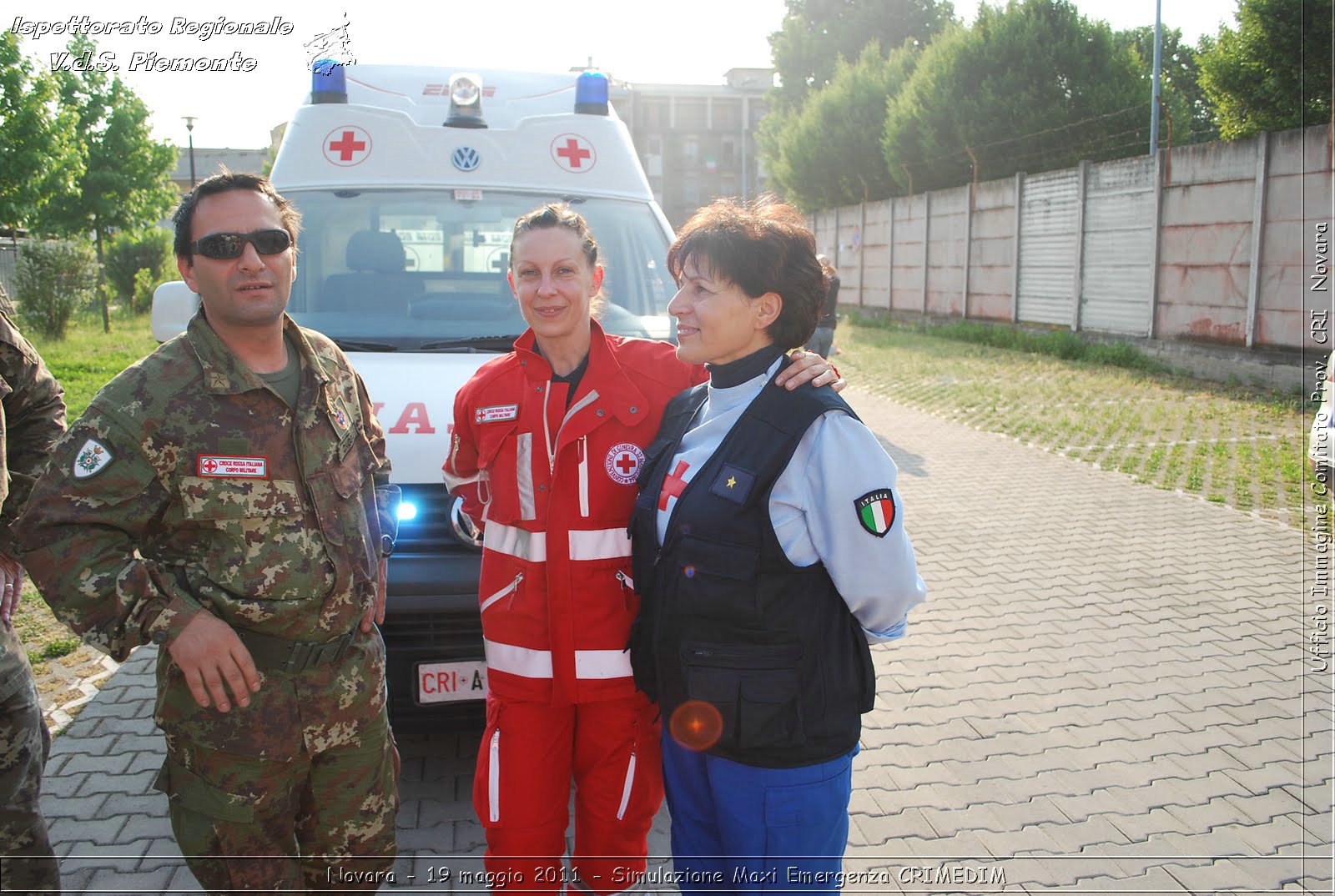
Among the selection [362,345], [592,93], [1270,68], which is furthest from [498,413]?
[1270,68]

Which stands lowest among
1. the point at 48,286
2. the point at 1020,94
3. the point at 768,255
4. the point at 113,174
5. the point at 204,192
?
the point at 768,255

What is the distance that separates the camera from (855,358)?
57.2 ft

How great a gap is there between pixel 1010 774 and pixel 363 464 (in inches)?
106

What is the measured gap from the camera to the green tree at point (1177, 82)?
24.3m

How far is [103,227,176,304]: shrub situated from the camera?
2972 centimetres

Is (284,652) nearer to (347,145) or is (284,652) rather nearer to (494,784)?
(494,784)

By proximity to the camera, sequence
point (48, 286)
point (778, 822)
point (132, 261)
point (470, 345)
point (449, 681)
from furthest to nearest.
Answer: point (132, 261), point (48, 286), point (470, 345), point (449, 681), point (778, 822)

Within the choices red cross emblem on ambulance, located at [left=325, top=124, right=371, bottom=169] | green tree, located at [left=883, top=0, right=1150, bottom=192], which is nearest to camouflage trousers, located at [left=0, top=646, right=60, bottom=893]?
red cross emblem on ambulance, located at [left=325, top=124, right=371, bottom=169]

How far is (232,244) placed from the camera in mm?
2170

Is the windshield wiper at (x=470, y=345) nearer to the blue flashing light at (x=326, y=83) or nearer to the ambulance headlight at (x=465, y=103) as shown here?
the ambulance headlight at (x=465, y=103)

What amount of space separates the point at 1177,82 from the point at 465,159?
38.6 m

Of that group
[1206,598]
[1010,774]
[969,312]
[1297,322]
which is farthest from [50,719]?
[969,312]

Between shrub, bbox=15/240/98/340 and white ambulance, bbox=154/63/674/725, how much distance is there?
→ 56.2 feet

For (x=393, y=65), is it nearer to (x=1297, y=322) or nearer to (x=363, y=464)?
(x=363, y=464)
